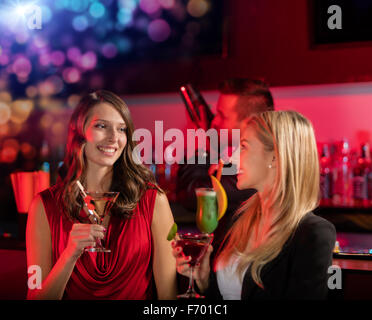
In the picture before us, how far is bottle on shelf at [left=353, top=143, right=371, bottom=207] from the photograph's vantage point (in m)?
3.07

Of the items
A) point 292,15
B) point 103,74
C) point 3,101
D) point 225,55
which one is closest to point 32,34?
point 3,101

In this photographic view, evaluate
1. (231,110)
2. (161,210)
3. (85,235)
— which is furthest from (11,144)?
(85,235)

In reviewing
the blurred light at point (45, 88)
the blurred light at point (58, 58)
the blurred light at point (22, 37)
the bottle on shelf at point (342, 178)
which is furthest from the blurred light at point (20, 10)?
the bottle on shelf at point (342, 178)

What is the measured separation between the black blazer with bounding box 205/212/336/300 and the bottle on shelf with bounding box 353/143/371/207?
1.68m

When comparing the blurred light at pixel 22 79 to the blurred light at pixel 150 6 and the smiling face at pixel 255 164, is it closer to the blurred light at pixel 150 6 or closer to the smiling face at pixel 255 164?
the blurred light at pixel 150 6

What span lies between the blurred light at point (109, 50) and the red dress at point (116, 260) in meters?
1.87

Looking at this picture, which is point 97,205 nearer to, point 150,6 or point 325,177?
point 325,177

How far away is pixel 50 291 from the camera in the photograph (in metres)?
1.75

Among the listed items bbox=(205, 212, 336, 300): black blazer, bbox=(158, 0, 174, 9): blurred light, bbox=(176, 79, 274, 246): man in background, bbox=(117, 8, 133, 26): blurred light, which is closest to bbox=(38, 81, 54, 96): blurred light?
bbox=(117, 8, 133, 26): blurred light

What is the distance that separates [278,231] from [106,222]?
0.80 meters

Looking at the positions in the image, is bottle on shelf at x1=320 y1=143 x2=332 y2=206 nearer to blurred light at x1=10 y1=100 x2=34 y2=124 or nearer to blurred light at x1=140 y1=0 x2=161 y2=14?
blurred light at x1=140 y1=0 x2=161 y2=14

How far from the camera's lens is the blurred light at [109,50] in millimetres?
3662

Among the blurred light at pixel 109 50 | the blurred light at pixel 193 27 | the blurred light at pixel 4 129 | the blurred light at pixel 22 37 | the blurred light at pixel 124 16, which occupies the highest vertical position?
the blurred light at pixel 124 16
